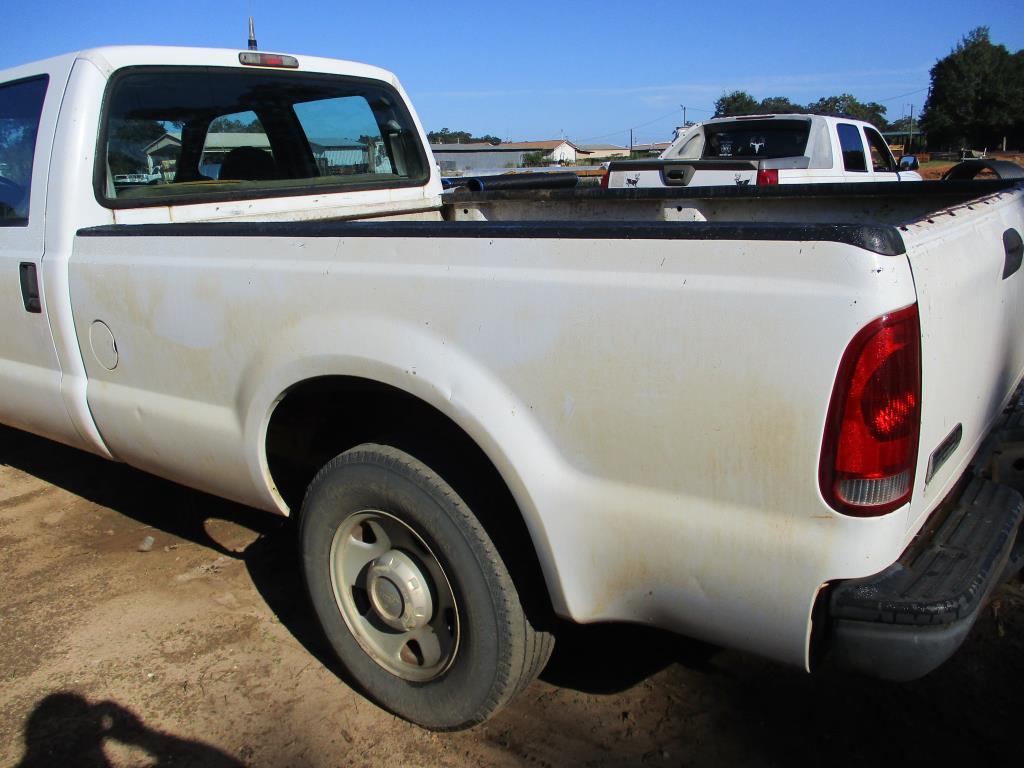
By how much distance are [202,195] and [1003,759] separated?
335cm

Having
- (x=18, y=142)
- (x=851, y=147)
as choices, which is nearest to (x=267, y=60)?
(x=18, y=142)

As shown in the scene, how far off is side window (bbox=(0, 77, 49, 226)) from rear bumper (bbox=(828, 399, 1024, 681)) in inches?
125

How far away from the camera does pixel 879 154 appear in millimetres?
11516

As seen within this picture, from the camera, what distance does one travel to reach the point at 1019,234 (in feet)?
7.79

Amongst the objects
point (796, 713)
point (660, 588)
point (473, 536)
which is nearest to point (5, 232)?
point (473, 536)

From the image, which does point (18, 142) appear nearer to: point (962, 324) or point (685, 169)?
point (962, 324)

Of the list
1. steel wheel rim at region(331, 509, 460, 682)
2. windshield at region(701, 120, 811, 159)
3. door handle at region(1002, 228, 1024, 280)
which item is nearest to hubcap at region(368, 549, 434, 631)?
steel wheel rim at region(331, 509, 460, 682)

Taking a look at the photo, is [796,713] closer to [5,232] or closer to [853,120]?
[5,232]

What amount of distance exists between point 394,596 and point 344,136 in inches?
102

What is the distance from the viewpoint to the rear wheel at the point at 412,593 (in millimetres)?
2176

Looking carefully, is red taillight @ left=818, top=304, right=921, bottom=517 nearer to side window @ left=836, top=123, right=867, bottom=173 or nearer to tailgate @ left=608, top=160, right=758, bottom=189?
tailgate @ left=608, top=160, right=758, bottom=189

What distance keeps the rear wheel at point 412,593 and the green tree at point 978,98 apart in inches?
2823

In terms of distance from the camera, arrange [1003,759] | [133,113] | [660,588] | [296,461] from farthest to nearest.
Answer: [133,113], [296,461], [1003,759], [660,588]

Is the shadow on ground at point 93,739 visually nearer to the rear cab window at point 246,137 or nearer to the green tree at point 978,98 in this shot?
the rear cab window at point 246,137
